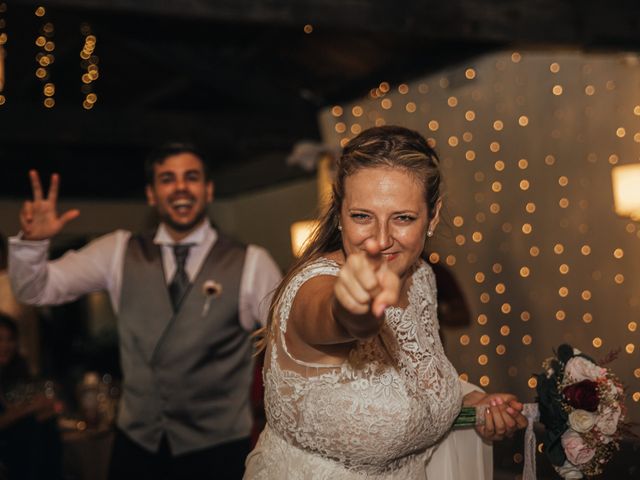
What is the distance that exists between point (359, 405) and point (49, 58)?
5829 millimetres

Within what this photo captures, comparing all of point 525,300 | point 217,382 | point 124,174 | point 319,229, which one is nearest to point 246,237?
point 124,174

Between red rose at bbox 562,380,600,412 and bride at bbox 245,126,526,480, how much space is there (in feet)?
0.82

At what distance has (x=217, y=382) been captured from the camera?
297cm

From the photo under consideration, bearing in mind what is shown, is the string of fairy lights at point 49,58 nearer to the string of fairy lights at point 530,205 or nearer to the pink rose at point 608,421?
the string of fairy lights at point 530,205

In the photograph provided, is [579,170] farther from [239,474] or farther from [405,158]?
[405,158]

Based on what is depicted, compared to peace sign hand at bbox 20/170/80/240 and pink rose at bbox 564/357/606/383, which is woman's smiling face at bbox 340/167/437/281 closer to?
pink rose at bbox 564/357/606/383

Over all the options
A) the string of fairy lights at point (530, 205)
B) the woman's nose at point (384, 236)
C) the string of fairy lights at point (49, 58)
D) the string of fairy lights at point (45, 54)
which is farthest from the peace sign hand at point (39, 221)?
the string of fairy lights at point (45, 54)

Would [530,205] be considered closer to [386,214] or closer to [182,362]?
[182,362]

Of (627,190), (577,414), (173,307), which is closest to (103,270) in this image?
(173,307)

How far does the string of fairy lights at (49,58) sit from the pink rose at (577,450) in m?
4.38

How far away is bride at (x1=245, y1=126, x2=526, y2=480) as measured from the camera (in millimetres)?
1660

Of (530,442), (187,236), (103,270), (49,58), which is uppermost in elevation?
(49,58)

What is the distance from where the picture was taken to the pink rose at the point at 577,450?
191 cm

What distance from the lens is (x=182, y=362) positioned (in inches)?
116
